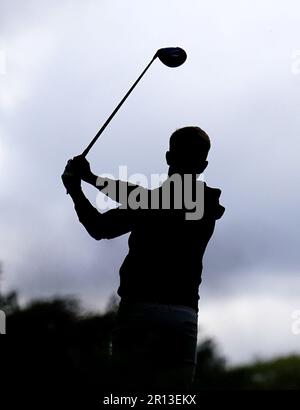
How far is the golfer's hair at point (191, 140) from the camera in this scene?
333 centimetres


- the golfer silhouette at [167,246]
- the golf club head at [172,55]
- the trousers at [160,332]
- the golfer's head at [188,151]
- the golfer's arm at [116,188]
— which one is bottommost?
the trousers at [160,332]

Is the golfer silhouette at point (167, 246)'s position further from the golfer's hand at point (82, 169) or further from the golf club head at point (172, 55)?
the golf club head at point (172, 55)

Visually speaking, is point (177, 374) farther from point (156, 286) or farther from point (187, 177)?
point (187, 177)

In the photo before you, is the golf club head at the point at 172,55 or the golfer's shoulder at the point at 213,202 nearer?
the golfer's shoulder at the point at 213,202

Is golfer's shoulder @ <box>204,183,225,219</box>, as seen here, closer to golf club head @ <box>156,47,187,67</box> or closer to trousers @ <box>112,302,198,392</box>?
trousers @ <box>112,302,198,392</box>

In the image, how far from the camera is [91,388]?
1.87 m

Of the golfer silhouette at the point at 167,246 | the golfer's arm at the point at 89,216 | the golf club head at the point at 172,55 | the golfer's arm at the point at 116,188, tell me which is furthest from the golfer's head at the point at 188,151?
the golf club head at the point at 172,55

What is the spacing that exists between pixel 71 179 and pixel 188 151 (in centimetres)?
51

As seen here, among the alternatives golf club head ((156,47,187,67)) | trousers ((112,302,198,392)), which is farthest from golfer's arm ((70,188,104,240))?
golf club head ((156,47,187,67))

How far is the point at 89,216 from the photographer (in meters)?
3.26

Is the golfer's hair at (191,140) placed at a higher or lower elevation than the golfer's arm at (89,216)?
higher

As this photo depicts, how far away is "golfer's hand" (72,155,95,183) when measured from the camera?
3531mm

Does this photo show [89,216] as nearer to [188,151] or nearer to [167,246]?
[167,246]

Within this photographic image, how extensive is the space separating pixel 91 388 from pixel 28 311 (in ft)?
0.75
